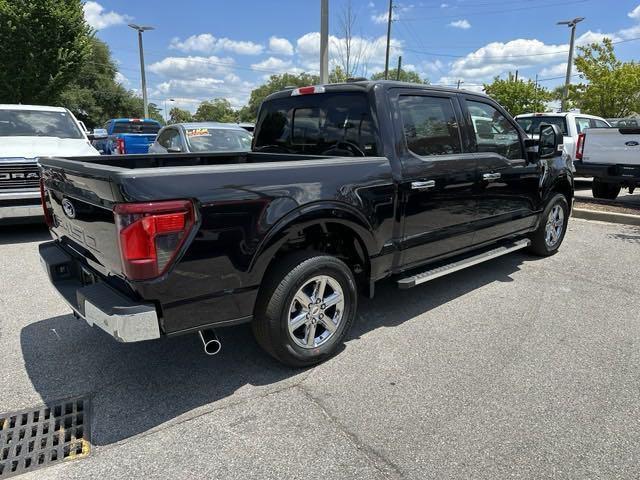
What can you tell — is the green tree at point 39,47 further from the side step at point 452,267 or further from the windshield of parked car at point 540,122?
the side step at point 452,267

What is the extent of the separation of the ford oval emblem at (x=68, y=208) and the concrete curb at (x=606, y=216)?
330 inches

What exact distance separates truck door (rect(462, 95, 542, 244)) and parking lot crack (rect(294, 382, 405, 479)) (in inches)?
103

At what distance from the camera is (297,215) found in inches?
115

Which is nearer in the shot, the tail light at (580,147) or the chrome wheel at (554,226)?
the chrome wheel at (554,226)

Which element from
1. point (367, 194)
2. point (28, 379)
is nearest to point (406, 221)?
point (367, 194)

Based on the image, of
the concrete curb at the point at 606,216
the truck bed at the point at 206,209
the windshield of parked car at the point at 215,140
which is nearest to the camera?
the truck bed at the point at 206,209

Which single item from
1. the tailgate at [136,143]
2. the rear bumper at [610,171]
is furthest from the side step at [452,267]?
the tailgate at [136,143]

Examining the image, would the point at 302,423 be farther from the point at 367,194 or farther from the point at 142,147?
the point at 142,147

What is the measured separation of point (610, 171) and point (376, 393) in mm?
8324

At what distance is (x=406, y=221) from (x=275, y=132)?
1.65 m

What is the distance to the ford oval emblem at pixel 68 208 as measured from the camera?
117 inches

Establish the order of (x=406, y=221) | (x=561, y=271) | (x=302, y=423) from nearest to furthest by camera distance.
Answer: (x=302, y=423), (x=406, y=221), (x=561, y=271)

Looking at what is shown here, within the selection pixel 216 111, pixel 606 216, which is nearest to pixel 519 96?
pixel 606 216

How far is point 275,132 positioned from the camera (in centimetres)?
453
